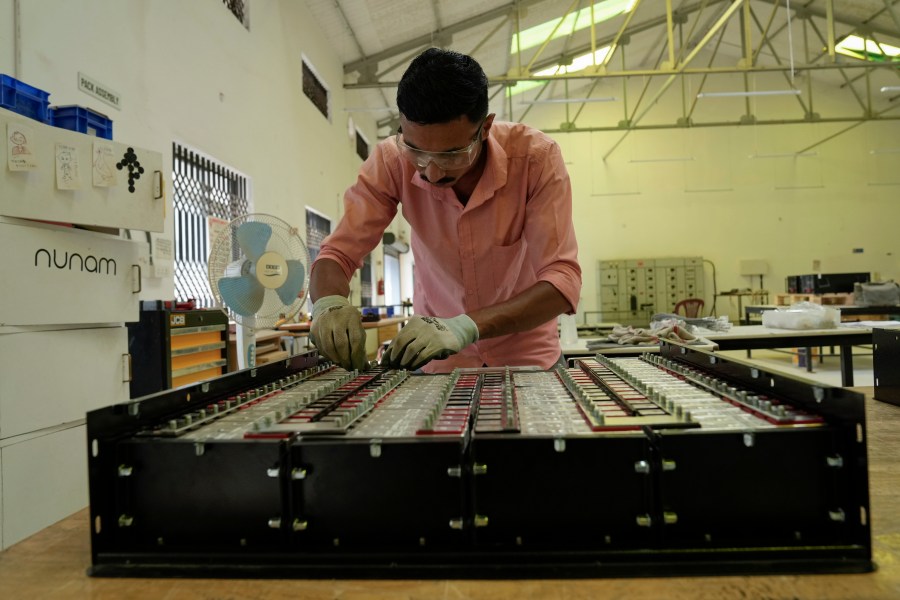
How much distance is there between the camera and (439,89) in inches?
44.2

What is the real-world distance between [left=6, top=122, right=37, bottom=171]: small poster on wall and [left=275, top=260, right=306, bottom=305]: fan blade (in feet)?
3.08

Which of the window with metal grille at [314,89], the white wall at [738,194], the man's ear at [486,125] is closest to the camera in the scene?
the man's ear at [486,125]

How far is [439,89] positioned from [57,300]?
4.75 feet

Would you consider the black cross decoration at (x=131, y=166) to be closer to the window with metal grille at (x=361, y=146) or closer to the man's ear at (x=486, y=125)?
the man's ear at (x=486, y=125)

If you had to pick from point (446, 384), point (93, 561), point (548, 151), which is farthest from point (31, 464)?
point (548, 151)

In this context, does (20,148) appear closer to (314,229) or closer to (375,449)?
(375,449)

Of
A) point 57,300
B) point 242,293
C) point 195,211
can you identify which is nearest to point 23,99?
point 57,300

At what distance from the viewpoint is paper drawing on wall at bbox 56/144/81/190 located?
1706mm

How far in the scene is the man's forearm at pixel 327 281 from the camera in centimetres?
150

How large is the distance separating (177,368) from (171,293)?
98 centimetres

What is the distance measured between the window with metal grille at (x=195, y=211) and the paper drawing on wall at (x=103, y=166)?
1.71 meters

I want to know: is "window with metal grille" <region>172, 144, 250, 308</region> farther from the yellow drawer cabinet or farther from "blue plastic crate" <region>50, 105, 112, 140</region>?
"blue plastic crate" <region>50, 105, 112, 140</region>

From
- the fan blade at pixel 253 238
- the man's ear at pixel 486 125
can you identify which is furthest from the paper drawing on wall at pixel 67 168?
the man's ear at pixel 486 125

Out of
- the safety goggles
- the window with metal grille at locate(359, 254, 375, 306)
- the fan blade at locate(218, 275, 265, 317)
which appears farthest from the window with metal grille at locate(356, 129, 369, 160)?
the safety goggles
